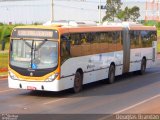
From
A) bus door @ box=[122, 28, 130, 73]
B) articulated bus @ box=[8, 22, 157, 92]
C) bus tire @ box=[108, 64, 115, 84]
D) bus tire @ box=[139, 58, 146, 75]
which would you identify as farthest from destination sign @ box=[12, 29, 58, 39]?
bus tire @ box=[139, 58, 146, 75]

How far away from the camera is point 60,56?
17.8 m

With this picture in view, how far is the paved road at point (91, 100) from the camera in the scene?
575 inches

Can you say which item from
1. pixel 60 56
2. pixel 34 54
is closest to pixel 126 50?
pixel 60 56

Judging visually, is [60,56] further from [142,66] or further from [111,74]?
[142,66]

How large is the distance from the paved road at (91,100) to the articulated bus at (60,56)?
0.52 metres

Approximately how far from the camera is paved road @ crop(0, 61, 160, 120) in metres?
14.6

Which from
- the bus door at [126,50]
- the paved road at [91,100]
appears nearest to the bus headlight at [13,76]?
the paved road at [91,100]

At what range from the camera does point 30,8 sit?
433ft

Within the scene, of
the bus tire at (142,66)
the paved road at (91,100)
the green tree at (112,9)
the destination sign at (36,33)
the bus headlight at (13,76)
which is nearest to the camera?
the paved road at (91,100)

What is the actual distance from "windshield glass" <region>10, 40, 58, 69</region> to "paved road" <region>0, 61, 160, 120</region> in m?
1.18

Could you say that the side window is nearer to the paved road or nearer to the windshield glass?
the windshield glass

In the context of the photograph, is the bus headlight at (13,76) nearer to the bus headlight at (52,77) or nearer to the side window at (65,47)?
the bus headlight at (52,77)

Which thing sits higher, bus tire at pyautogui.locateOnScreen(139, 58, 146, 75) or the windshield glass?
the windshield glass

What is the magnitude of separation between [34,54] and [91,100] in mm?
2684
